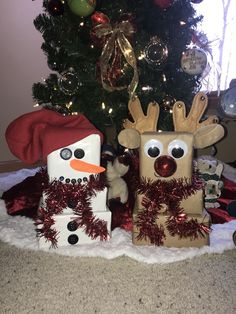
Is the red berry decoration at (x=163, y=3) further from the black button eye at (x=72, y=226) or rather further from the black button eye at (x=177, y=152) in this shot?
the black button eye at (x=72, y=226)

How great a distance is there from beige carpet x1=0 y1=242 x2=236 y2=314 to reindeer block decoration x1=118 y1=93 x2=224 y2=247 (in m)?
0.08

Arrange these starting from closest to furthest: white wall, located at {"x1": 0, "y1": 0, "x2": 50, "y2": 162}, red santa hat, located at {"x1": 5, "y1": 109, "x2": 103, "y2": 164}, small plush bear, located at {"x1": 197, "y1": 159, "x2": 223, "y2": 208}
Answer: red santa hat, located at {"x1": 5, "y1": 109, "x2": 103, "y2": 164}, small plush bear, located at {"x1": 197, "y1": 159, "x2": 223, "y2": 208}, white wall, located at {"x1": 0, "y1": 0, "x2": 50, "y2": 162}

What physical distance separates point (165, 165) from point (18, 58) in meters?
1.13

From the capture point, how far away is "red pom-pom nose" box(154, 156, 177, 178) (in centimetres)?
80

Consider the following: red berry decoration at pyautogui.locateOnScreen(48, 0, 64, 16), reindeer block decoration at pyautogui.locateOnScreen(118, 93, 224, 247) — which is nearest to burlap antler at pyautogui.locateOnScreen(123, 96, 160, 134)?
reindeer block decoration at pyautogui.locateOnScreen(118, 93, 224, 247)

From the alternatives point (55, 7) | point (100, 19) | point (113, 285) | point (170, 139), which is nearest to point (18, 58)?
point (55, 7)

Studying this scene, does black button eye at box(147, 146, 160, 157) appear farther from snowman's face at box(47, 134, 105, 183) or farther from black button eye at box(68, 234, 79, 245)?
black button eye at box(68, 234, 79, 245)

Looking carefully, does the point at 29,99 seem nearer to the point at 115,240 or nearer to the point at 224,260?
the point at 115,240

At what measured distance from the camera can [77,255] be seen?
31.3 inches

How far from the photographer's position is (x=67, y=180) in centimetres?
81

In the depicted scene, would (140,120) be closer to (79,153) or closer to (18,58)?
(79,153)

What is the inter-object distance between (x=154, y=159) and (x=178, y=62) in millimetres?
436

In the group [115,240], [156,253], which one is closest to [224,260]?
[156,253]

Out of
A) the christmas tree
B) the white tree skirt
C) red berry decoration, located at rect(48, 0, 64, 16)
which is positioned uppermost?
red berry decoration, located at rect(48, 0, 64, 16)
